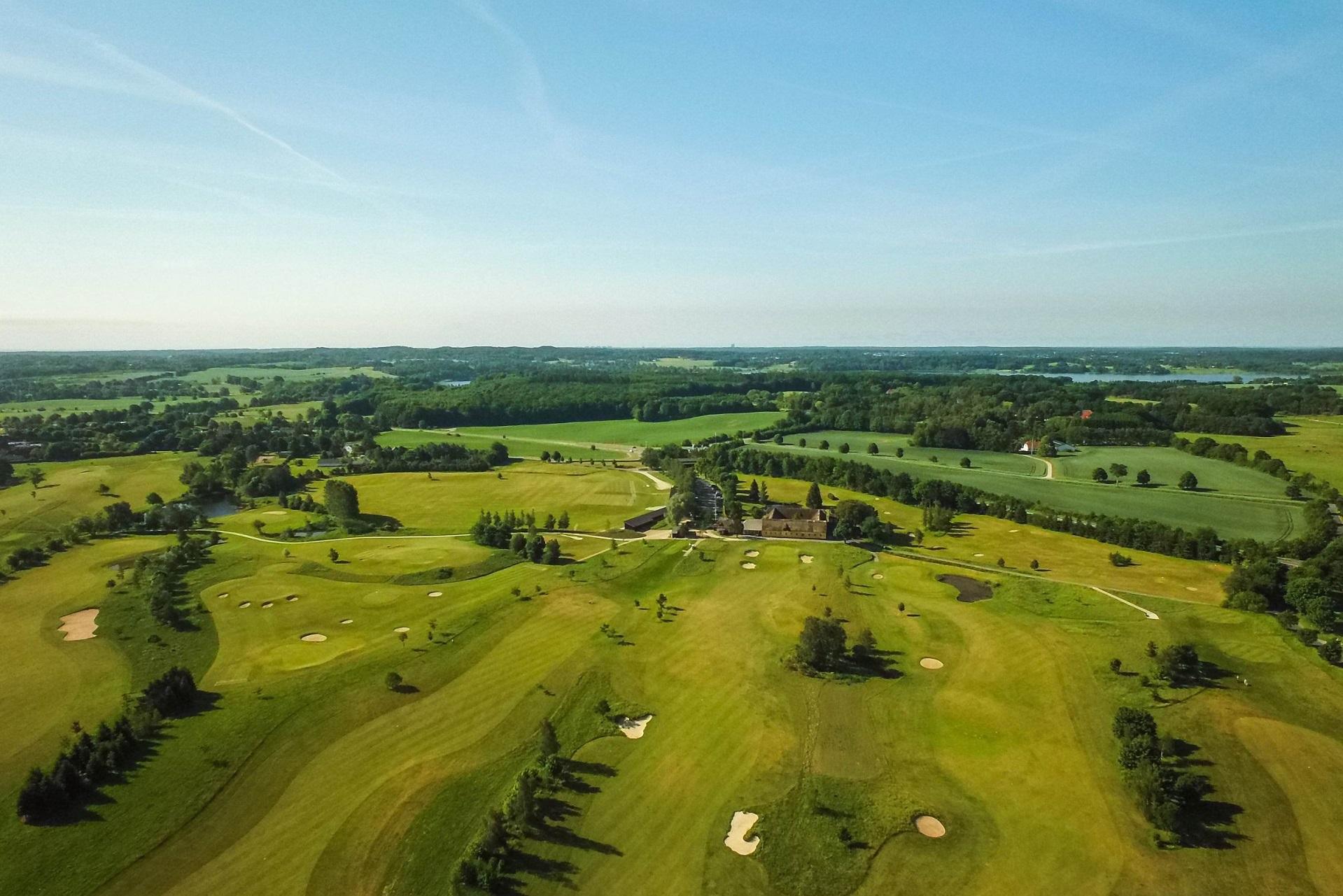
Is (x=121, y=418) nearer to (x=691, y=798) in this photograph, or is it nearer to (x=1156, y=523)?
(x=691, y=798)

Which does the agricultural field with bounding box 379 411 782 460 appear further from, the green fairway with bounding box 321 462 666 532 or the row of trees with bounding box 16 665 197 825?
the row of trees with bounding box 16 665 197 825

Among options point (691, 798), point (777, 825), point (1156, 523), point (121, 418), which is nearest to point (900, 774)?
point (777, 825)

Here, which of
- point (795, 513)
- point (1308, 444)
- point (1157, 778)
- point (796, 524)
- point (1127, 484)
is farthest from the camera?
point (1308, 444)

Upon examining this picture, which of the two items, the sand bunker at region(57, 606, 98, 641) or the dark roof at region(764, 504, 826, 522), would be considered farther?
the dark roof at region(764, 504, 826, 522)

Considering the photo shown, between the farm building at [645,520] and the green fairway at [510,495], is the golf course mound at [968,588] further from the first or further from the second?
the green fairway at [510,495]

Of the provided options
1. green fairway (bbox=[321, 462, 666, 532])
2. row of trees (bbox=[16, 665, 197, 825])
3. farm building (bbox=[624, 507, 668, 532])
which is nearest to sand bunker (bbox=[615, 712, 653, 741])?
row of trees (bbox=[16, 665, 197, 825])

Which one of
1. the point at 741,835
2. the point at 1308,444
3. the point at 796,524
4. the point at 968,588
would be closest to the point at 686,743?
the point at 741,835

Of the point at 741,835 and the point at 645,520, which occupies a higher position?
the point at 645,520

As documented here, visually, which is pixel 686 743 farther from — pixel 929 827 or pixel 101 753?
pixel 101 753
